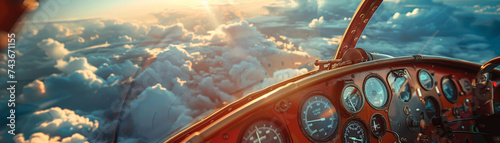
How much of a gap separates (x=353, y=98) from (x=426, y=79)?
146cm

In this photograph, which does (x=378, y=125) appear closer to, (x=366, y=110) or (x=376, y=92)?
(x=366, y=110)

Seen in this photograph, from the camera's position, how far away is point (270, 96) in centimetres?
188

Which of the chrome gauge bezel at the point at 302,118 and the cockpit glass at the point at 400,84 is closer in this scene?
the chrome gauge bezel at the point at 302,118

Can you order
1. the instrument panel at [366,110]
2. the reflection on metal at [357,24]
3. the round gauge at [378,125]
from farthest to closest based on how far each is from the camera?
the reflection on metal at [357,24] → the round gauge at [378,125] → the instrument panel at [366,110]

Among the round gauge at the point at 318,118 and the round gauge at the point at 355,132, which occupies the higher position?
the round gauge at the point at 318,118

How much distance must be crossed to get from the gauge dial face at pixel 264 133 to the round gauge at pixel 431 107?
2206mm

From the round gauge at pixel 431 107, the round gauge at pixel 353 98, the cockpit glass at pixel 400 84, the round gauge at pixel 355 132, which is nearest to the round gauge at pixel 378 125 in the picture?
the round gauge at pixel 355 132

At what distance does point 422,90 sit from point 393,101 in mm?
623

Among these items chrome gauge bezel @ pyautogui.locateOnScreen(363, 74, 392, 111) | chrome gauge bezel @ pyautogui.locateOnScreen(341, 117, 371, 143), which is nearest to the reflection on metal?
chrome gauge bezel @ pyautogui.locateOnScreen(363, 74, 392, 111)

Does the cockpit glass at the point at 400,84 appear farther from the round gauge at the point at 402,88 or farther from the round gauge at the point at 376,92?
the round gauge at the point at 376,92

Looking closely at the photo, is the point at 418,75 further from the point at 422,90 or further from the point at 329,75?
the point at 329,75

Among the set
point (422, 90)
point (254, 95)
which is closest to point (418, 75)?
point (422, 90)

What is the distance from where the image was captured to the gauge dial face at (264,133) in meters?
1.89

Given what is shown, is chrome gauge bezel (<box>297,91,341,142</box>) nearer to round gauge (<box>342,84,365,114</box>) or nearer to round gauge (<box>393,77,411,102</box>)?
round gauge (<box>342,84,365,114</box>)
